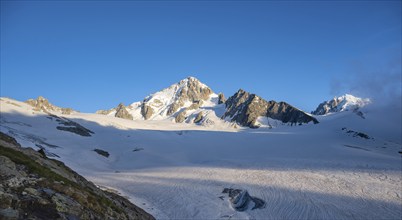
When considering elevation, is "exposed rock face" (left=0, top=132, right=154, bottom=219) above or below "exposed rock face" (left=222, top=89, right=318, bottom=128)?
below

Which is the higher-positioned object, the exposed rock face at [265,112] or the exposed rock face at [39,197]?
the exposed rock face at [265,112]

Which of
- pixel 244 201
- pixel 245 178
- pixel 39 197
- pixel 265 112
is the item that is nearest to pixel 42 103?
pixel 265 112

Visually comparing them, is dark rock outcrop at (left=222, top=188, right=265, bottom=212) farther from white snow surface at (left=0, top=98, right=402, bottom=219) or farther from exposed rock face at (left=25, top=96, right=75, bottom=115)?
exposed rock face at (left=25, top=96, right=75, bottom=115)

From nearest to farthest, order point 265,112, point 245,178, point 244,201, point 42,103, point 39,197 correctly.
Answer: point 39,197, point 244,201, point 245,178, point 42,103, point 265,112

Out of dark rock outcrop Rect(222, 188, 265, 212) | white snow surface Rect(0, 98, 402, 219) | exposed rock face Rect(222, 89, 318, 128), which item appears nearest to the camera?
white snow surface Rect(0, 98, 402, 219)

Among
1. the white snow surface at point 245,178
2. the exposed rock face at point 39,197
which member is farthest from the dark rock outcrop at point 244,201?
the exposed rock face at point 39,197

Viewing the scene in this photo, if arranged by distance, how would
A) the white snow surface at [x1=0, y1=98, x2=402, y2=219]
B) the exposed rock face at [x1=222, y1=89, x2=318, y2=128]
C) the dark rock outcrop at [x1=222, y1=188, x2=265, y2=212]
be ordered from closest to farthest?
the white snow surface at [x1=0, y1=98, x2=402, y2=219], the dark rock outcrop at [x1=222, y1=188, x2=265, y2=212], the exposed rock face at [x1=222, y1=89, x2=318, y2=128]

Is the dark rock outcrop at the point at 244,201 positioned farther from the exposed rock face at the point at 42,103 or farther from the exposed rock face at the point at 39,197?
the exposed rock face at the point at 42,103

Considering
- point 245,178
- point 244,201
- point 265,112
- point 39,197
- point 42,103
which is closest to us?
point 39,197

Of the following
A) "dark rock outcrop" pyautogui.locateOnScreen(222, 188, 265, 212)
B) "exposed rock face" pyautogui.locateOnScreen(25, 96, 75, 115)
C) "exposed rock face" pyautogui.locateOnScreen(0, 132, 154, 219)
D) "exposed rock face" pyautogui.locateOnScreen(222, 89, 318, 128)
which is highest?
"exposed rock face" pyautogui.locateOnScreen(222, 89, 318, 128)

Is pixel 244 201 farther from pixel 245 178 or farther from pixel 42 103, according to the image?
pixel 42 103

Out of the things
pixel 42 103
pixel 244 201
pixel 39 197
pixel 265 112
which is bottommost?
pixel 244 201

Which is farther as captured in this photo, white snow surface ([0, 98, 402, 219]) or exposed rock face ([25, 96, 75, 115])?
exposed rock face ([25, 96, 75, 115])

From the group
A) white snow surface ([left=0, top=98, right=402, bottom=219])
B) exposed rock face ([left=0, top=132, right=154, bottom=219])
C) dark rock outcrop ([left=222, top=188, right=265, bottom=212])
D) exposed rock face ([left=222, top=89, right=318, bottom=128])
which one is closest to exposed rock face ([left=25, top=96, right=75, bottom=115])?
white snow surface ([left=0, top=98, right=402, bottom=219])
